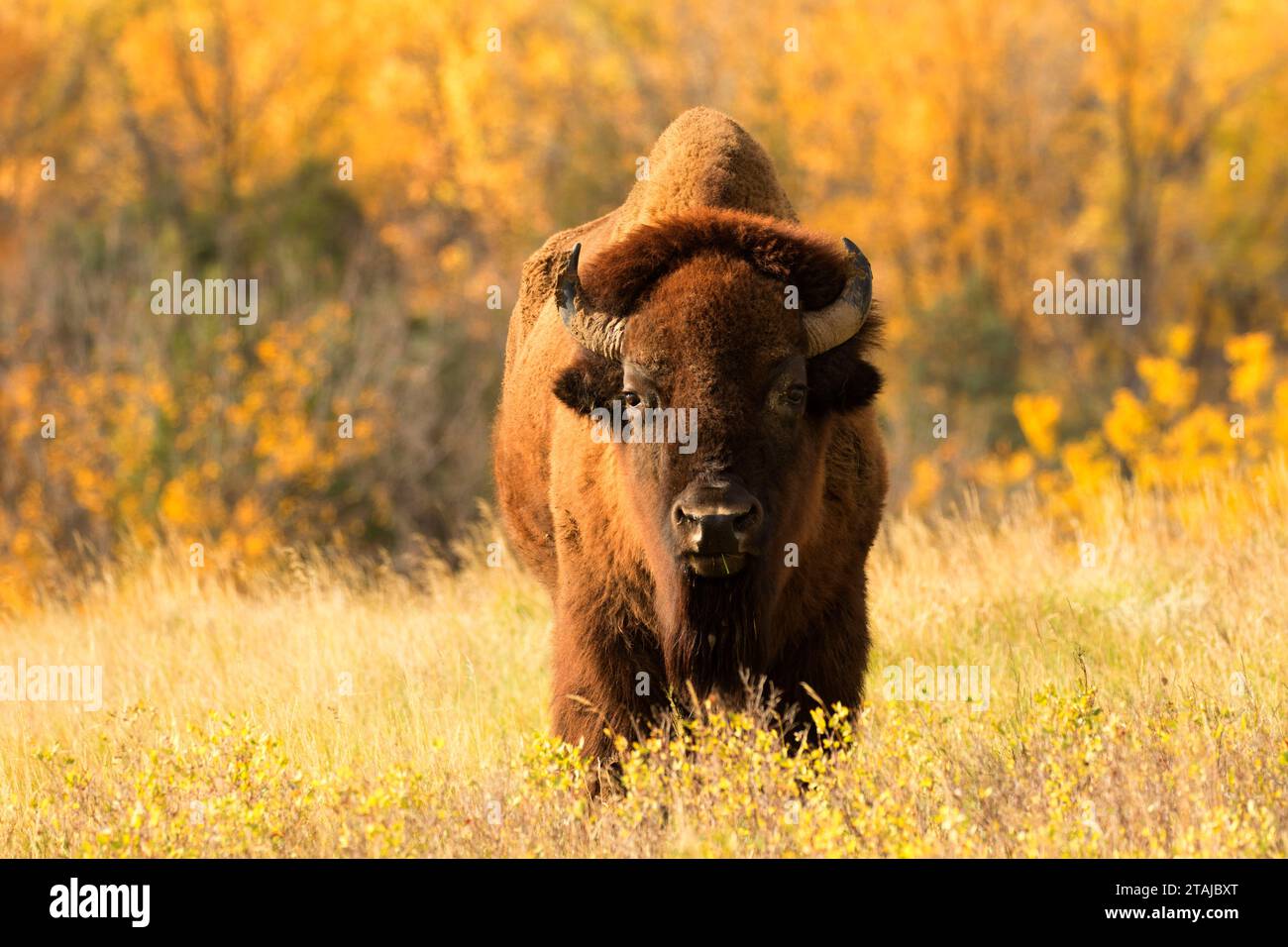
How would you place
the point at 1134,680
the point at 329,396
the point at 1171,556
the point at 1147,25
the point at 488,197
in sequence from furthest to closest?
the point at 488,197 < the point at 1147,25 < the point at 329,396 < the point at 1171,556 < the point at 1134,680

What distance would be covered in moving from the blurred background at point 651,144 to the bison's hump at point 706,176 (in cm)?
1632

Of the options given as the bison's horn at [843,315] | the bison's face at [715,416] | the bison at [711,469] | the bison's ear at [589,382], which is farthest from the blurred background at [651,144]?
the bison's face at [715,416]

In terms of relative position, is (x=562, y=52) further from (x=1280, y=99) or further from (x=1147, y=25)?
(x=1280, y=99)

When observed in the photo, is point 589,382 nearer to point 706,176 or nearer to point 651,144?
point 706,176

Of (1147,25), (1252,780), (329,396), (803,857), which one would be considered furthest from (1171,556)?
(1147,25)

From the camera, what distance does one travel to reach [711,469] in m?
6.30

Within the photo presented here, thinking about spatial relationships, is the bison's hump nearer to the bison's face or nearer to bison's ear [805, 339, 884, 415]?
the bison's face

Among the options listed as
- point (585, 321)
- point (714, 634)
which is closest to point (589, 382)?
point (585, 321)

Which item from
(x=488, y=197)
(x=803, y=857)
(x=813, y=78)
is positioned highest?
(x=813, y=78)

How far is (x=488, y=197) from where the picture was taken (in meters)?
40.3

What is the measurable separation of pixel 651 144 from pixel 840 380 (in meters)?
28.4

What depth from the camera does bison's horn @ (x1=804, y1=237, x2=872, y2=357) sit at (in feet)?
22.7

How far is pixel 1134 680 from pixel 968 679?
793 millimetres

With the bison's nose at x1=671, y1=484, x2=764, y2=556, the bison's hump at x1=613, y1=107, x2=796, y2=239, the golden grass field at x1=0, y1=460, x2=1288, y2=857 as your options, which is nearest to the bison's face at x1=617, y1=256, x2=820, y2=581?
the bison's nose at x1=671, y1=484, x2=764, y2=556
